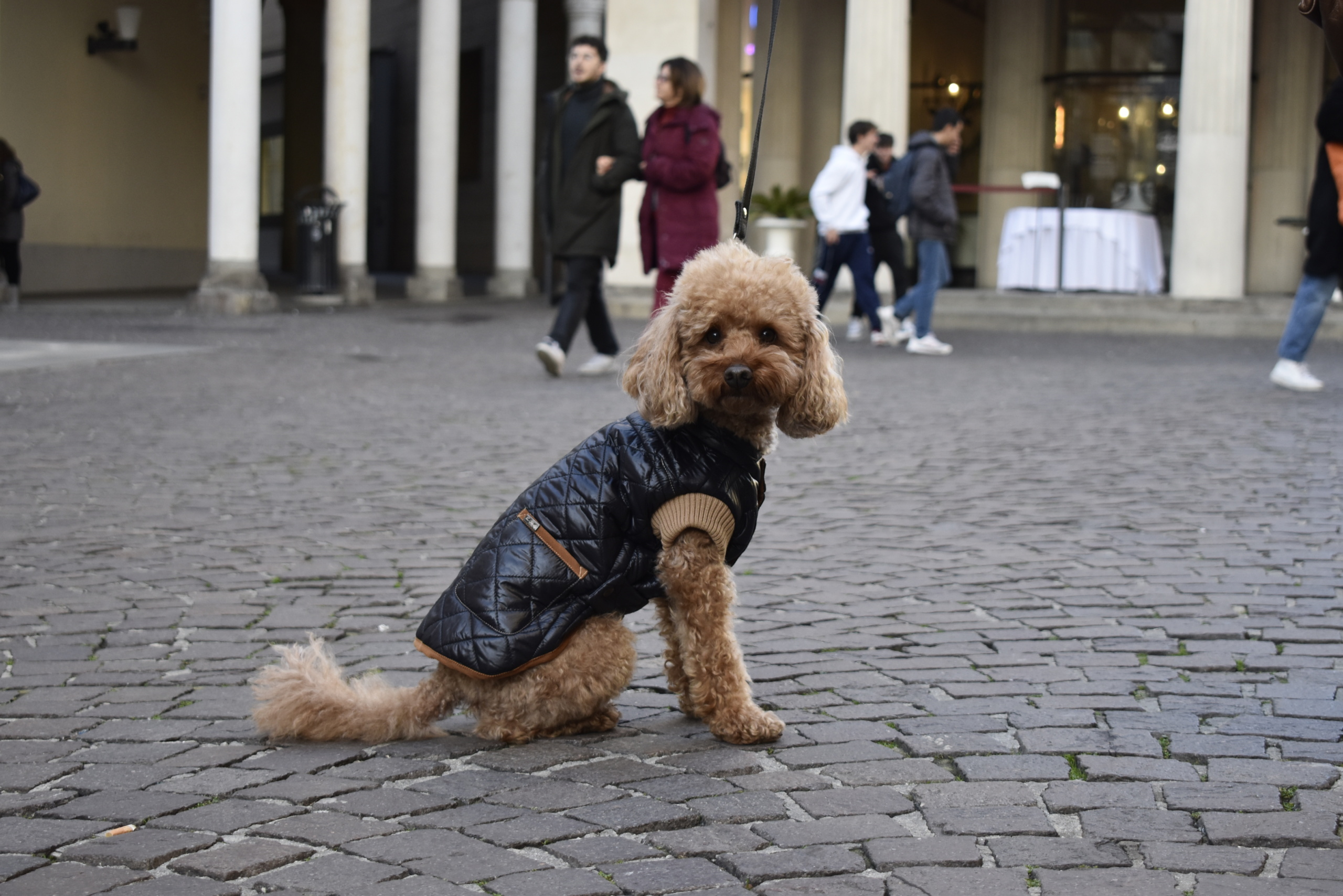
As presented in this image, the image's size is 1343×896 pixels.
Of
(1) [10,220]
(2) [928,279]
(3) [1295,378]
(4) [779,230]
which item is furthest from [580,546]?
(1) [10,220]

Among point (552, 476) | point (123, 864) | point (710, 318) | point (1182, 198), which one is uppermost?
point (1182, 198)

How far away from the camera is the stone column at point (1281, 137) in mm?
23000

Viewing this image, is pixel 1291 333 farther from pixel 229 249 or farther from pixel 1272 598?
pixel 229 249

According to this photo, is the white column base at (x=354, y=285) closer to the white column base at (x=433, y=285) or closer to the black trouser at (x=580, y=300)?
the white column base at (x=433, y=285)

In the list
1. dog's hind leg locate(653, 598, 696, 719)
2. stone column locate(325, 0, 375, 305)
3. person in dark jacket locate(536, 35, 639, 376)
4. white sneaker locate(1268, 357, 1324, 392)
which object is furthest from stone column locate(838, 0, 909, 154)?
dog's hind leg locate(653, 598, 696, 719)

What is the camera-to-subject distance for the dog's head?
10.6ft

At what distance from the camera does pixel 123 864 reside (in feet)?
8.95

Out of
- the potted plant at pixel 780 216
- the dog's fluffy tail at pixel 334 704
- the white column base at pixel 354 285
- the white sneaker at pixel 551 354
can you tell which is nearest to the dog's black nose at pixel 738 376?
the dog's fluffy tail at pixel 334 704

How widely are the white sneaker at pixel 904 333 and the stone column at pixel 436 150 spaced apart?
9140 millimetres

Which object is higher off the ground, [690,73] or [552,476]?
[690,73]

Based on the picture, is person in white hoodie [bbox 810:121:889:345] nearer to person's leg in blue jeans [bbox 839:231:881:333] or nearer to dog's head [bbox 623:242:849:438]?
person's leg in blue jeans [bbox 839:231:881:333]

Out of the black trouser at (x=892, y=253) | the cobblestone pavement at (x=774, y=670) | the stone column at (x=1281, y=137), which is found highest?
the stone column at (x=1281, y=137)

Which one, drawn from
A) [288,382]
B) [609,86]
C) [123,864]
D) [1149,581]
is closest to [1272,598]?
[1149,581]

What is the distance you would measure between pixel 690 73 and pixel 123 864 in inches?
321
